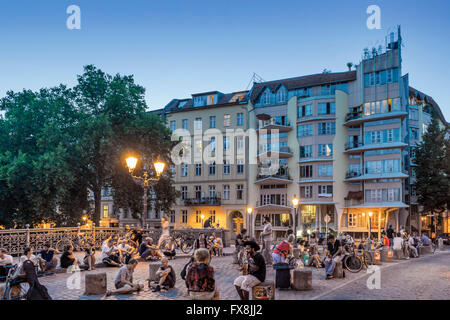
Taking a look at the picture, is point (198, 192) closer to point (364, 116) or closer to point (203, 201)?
point (203, 201)

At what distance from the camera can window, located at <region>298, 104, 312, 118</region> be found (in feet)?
165

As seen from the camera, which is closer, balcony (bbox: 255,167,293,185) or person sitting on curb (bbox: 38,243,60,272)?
person sitting on curb (bbox: 38,243,60,272)

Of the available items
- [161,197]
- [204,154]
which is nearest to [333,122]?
[204,154]

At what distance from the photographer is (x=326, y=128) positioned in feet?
163

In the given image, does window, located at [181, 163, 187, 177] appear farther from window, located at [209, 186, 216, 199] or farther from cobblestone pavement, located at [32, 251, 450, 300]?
cobblestone pavement, located at [32, 251, 450, 300]

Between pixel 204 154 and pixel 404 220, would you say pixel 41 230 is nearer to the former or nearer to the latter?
pixel 204 154

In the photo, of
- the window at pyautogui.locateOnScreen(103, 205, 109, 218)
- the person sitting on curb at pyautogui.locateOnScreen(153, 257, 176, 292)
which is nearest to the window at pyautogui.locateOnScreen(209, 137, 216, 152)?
the window at pyautogui.locateOnScreen(103, 205, 109, 218)

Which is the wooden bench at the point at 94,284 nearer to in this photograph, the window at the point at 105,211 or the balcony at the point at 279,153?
the balcony at the point at 279,153

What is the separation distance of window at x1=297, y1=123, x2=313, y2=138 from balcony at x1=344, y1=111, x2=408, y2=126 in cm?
433

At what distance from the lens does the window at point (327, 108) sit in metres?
49.5

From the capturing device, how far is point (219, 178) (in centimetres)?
5469

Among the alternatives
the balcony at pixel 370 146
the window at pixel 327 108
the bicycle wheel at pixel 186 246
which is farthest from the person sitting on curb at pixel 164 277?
the window at pixel 327 108

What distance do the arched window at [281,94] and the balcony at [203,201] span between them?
14904 mm
